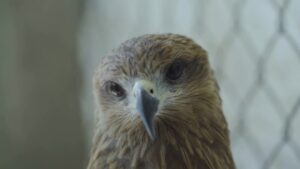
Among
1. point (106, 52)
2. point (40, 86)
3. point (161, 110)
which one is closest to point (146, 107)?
point (161, 110)

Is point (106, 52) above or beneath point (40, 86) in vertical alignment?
above

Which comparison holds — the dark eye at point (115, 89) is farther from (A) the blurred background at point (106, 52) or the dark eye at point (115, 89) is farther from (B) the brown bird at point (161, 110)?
(A) the blurred background at point (106, 52)

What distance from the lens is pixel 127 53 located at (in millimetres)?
888

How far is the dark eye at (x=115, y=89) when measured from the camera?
35.4 inches

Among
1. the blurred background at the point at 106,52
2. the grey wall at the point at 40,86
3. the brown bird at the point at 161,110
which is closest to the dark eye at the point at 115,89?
the brown bird at the point at 161,110

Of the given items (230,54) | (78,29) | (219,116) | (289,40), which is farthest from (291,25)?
(78,29)

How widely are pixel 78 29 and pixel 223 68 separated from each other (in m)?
0.70

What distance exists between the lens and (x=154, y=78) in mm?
868

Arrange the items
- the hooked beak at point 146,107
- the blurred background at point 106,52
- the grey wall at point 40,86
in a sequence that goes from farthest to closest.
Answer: the grey wall at point 40,86
the blurred background at point 106,52
the hooked beak at point 146,107

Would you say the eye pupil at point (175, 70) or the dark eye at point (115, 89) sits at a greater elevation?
the eye pupil at point (175, 70)

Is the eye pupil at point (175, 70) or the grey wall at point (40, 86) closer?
the eye pupil at point (175, 70)

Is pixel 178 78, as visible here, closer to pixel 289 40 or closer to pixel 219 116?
pixel 219 116

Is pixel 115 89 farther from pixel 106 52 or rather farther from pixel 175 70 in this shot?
pixel 106 52

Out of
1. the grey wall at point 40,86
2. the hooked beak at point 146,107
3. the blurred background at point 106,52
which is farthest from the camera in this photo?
the grey wall at point 40,86
